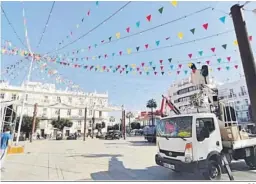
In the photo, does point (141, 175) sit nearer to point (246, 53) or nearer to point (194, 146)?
point (194, 146)

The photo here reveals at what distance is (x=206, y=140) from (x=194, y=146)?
501 millimetres

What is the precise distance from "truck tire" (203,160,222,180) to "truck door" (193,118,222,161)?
377 millimetres

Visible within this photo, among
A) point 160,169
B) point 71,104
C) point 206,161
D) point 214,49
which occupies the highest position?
point 71,104

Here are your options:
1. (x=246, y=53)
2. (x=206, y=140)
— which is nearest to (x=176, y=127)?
(x=206, y=140)

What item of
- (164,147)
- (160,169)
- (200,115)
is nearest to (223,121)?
(200,115)

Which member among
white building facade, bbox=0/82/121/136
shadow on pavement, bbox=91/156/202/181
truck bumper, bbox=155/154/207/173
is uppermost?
white building facade, bbox=0/82/121/136

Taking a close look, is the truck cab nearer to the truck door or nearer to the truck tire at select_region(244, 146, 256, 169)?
the truck door

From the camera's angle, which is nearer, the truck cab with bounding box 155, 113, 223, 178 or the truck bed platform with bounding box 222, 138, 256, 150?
the truck cab with bounding box 155, 113, 223, 178

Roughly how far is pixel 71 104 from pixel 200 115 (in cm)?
4573

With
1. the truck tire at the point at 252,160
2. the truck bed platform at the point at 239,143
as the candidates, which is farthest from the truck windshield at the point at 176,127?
the truck tire at the point at 252,160

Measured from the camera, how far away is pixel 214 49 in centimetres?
858

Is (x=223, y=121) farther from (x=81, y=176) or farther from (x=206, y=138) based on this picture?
(x=81, y=176)

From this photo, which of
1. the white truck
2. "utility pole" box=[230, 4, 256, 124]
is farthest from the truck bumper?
"utility pole" box=[230, 4, 256, 124]

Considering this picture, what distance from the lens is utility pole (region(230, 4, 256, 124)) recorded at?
158 inches
